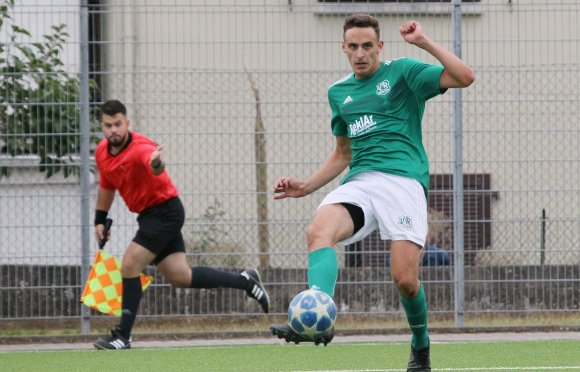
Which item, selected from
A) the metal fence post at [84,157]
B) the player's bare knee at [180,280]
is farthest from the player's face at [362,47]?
the metal fence post at [84,157]

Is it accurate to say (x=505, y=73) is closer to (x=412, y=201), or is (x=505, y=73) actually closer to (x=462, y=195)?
(x=462, y=195)

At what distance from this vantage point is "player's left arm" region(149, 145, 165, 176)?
8766 millimetres

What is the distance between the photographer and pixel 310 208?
36.2ft

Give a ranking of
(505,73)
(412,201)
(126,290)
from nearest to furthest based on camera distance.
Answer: (412,201), (126,290), (505,73)

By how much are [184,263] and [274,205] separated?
4.35 feet

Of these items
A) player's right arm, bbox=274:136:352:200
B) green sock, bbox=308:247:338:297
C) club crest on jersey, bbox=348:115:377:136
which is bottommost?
green sock, bbox=308:247:338:297

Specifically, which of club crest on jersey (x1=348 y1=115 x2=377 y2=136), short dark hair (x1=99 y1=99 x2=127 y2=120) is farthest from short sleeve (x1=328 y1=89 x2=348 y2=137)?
short dark hair (x1=99 y1=99 x2=127 y2=120)

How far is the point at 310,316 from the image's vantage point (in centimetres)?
581

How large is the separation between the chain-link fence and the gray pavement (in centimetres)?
30

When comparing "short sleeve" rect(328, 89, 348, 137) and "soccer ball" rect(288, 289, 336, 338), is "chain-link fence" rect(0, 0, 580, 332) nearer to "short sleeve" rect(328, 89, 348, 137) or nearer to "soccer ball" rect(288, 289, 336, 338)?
"short sleeve" rect(328, 89, 348, 137)

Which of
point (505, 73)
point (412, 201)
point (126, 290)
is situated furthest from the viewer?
point (505, 73)

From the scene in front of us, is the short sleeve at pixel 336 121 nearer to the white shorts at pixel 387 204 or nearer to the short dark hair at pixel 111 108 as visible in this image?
the white shorts at pixel 387 204

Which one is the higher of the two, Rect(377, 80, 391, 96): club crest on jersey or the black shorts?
Rect(377, 80, 391, 96): club crest on jersey

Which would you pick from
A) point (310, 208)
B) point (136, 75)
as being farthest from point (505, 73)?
point (136, 75)
